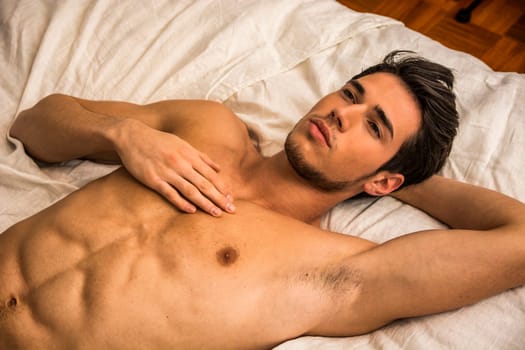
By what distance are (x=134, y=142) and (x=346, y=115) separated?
48cm

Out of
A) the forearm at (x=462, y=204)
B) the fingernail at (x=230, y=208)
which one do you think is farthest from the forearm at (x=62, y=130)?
the forearm at (x=462, y=204)

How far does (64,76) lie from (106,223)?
0.65 m

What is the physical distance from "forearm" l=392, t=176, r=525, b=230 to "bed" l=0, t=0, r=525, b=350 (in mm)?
33

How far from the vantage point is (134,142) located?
1.20 m

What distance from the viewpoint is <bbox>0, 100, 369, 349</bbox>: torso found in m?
1.04

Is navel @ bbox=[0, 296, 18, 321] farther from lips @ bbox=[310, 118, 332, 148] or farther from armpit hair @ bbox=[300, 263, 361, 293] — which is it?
lips @ bbox=[310, 118, 332, 148]

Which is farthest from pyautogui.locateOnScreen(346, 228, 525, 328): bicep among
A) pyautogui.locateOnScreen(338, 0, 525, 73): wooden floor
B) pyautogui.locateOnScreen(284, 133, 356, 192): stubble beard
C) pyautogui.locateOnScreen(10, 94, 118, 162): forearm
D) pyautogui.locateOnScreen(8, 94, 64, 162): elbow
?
pyautogui.locateOnScreen(338, 0, 525, 73): wooden floor

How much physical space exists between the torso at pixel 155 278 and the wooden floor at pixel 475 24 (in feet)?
5.00

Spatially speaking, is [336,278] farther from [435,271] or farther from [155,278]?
[155,278]

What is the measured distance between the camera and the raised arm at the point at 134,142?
114cm

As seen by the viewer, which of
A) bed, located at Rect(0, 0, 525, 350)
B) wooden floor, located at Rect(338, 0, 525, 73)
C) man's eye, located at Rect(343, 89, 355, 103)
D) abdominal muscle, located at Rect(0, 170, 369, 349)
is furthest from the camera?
wooden floor, located at Rect(338, 0, 525, 73)

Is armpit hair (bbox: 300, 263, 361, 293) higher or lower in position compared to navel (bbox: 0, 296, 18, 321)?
higher

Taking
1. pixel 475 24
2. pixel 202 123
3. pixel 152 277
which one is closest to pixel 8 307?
pixel 152 277

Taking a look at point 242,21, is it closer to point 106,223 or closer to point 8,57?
point 8,57
